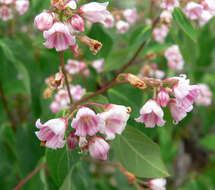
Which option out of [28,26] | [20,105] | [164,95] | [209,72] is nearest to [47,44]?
[164,95]

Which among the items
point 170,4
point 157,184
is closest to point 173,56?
point 170,4

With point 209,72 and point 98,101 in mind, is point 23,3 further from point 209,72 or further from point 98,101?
point 209,72

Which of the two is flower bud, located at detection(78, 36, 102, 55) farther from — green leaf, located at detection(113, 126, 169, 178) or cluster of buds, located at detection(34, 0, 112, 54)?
green leaf, located at detection(113, 126, 169, 178)

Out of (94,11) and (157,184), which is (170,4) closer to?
(94,11)

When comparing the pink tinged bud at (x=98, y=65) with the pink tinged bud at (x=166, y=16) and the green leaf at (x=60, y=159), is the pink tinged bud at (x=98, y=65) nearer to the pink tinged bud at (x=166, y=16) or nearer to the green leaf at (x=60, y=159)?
the pink tinged bud at (x=166, y=16)

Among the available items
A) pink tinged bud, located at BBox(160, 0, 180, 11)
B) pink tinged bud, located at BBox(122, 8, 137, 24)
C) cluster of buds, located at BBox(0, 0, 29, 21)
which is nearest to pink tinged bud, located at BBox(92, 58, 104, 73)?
pink tinged bud, located at BBox(122, 8, 137, 24)

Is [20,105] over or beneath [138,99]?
beneath

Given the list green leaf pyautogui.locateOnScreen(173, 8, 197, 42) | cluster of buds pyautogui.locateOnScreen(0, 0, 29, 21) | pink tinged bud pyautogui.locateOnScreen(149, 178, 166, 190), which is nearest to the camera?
green leaf pyautogui.locateOnScreen(173, 8, 197, 42)
